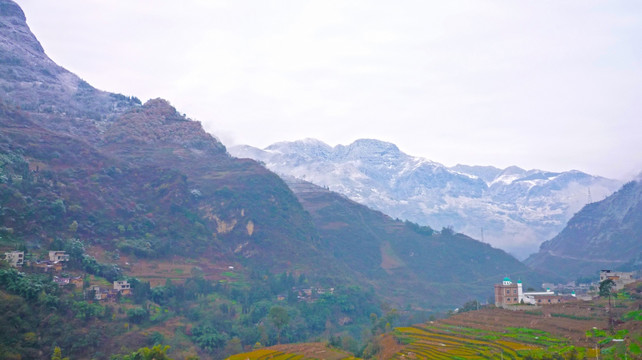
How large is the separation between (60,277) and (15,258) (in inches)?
213

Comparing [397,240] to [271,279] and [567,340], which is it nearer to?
[271,279]

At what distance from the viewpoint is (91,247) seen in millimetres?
80375

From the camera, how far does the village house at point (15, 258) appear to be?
203ft

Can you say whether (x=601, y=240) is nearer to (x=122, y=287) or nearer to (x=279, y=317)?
(x=279, y=317)

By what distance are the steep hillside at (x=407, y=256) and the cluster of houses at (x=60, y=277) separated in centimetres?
6301

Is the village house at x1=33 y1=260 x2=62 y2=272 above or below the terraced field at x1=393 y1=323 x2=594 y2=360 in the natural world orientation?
above

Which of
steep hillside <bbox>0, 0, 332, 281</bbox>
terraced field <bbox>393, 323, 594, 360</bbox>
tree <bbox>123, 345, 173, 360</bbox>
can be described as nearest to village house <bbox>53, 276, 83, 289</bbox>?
steep hillside <bbox>0, 0, 332, 281</bbox>

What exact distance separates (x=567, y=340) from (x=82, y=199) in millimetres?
69053

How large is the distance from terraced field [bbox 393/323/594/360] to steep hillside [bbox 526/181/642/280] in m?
103

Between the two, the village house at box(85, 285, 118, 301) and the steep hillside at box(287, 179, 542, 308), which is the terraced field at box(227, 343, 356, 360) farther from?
the steep hillside at box(287, 179, 542, 308)

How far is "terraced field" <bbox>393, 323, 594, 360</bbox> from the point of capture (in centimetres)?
4744

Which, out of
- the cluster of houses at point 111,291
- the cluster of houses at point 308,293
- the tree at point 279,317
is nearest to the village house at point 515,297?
the tree at point 279,317

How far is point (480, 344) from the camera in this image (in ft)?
174

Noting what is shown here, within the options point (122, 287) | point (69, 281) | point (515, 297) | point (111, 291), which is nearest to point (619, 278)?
point (515, 297)
